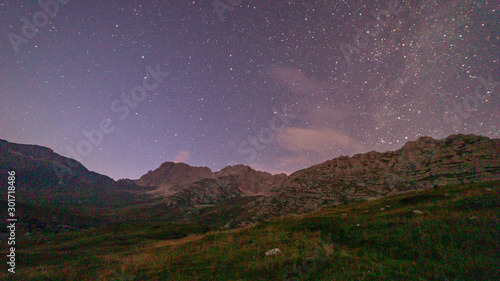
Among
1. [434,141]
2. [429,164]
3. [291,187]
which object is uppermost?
[434,141]

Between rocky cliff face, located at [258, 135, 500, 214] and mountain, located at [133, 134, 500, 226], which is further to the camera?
mountain, located at [133, 134, 500, 226]

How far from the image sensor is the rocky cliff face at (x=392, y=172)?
77113 millimetres

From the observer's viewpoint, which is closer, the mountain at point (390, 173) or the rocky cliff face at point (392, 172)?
the rocky cliff face at point (392, 172)

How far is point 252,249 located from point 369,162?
145 m

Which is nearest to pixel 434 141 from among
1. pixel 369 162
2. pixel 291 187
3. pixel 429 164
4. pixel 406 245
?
pixel 429 164

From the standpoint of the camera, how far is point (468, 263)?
18.4ft

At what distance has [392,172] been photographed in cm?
10875

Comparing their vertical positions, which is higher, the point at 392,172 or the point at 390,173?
the point at 392,172

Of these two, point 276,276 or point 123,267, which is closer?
point 276,276

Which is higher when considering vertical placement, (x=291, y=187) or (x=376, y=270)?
(x=376, y=270)

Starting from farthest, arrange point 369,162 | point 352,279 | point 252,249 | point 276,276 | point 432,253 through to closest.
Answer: point 369,162
point 252,249
point 432,253
point 276,276
point 352,279

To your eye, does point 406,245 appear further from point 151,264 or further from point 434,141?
point 434,141

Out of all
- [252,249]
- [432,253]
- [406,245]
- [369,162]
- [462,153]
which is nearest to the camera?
[432,253]

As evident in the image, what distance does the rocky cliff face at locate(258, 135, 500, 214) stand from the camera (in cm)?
7711
